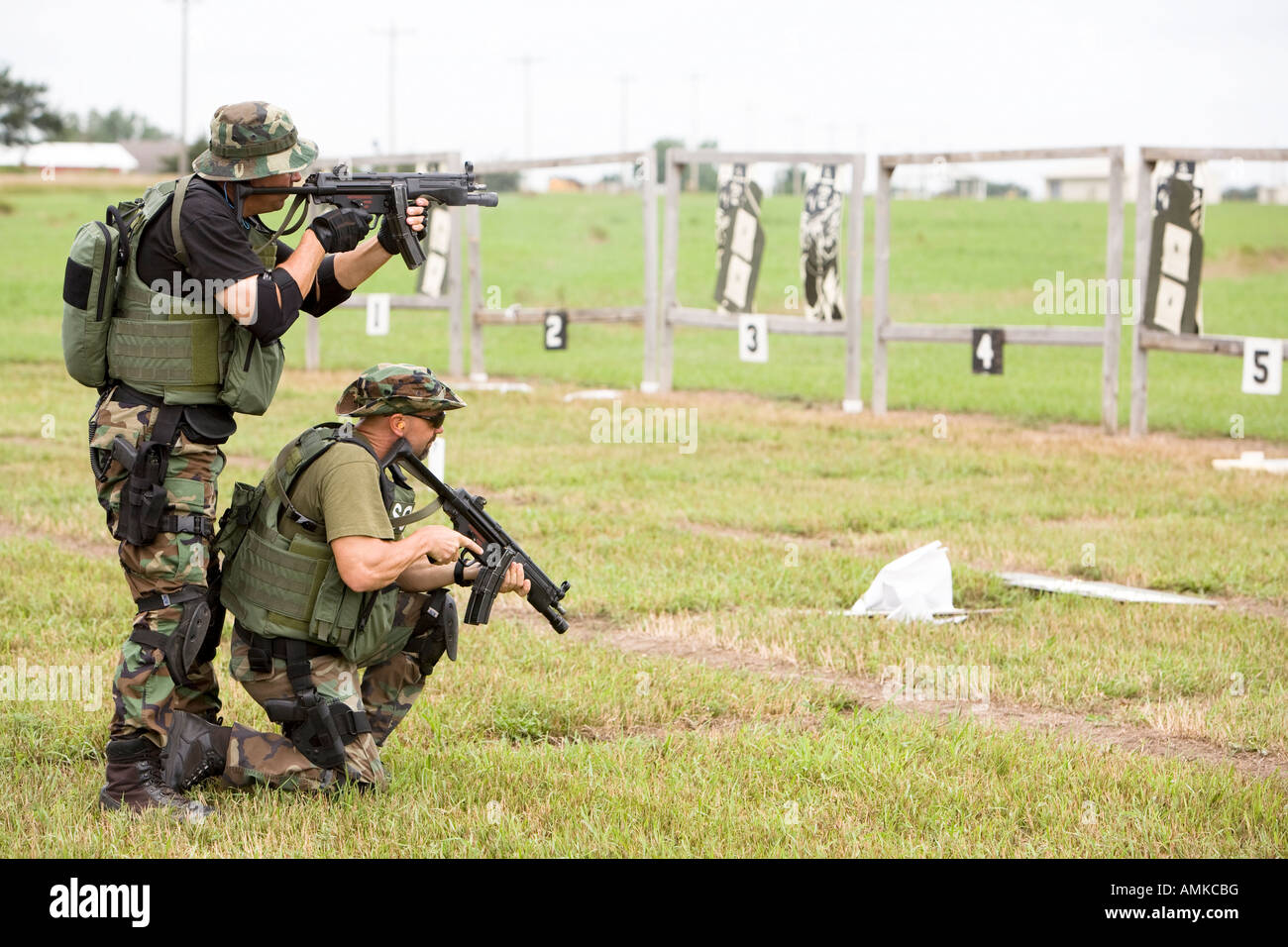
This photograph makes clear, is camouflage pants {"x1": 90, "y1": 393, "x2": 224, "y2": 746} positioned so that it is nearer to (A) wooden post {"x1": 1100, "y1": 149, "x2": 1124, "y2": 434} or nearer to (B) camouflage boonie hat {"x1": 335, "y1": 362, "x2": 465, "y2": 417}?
(B) camouflage boonie hat {"x1": 335, "y1": 362, "x2": 465, "y2": 417}

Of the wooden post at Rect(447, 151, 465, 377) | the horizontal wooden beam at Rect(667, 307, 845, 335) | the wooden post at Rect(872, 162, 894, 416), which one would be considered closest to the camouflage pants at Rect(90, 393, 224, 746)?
the horizontal wooden beam at Rect(667, 307, 845, 335)

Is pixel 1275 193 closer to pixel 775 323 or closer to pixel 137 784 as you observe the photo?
pixel 775 323

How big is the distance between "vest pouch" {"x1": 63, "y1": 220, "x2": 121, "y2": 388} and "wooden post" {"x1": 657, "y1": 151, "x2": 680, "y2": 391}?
459 inches

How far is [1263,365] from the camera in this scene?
38.6ft

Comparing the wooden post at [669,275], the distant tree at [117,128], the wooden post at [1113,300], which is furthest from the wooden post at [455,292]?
the distant tree at [117,128]

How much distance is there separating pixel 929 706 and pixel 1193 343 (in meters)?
7.68

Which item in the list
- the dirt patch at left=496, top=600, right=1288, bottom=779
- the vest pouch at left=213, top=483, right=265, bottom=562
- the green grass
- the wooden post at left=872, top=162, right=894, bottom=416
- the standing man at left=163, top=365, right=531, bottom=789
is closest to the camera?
the standing man at left=163, top=365, right=531, bottom=789

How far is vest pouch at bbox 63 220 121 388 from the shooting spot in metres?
4.53

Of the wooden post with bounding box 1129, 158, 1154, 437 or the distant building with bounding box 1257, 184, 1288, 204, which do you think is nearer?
the wooden post with bounding box 1129, 158, 1154, 437

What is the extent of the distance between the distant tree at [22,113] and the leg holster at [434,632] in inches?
2364

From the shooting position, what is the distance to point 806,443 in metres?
12.5
